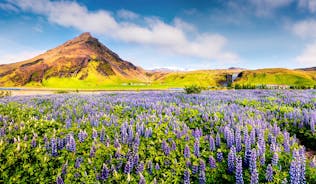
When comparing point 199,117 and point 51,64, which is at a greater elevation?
point 51,64

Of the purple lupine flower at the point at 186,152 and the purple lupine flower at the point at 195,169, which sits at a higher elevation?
the purple lupine flower at the point at 186,152

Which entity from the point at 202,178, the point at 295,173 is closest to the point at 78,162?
the point at 202,178

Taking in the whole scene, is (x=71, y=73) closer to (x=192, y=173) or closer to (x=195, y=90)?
(x=195, y=90)

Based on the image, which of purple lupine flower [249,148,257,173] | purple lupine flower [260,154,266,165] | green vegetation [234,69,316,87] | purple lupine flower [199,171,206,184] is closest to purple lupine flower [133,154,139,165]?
purple lupine flower [199,171,206,184]

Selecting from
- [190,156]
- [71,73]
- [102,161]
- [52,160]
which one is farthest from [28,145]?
[71,73]

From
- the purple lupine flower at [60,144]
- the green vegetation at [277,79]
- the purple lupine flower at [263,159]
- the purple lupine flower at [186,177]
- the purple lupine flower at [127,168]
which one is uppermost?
the green vegetation at [277,79]

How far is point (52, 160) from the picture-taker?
167 inches

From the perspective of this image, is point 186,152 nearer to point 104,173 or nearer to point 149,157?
point 149,157

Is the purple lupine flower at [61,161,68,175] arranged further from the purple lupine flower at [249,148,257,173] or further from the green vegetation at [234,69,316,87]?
the green vegetation at [234,69,316,87]

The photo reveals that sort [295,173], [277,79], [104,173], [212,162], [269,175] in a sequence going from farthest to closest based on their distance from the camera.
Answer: [277,79], [212,162], [104,173], [269,175], [295,173]

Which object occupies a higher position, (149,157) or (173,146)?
(173,146)

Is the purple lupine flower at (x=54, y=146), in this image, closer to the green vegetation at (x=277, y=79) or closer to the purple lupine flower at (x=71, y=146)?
the purple lupine flower at (x=71, y=146)

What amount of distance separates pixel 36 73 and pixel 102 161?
116 m

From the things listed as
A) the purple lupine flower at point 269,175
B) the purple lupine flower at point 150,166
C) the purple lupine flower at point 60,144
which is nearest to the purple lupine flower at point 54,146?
the purple lupine flower at point 60,144
